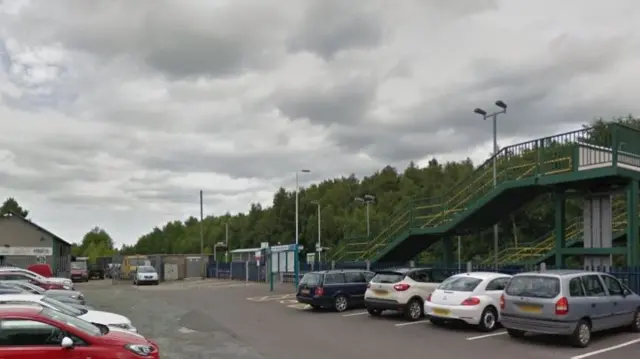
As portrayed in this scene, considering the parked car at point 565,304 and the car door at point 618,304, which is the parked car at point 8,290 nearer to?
the parked car at point 565,304

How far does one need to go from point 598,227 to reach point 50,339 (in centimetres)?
1772

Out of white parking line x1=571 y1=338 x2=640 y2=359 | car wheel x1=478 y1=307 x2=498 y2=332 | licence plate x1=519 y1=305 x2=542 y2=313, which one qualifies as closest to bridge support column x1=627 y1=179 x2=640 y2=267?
white parking line x1=571 y1=338 x2=640 y2=359

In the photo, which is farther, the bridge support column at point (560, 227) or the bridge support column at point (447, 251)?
the bridge support column at point (447, 251)

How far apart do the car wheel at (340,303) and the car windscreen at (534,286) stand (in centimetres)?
868

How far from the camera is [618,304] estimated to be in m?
14.4

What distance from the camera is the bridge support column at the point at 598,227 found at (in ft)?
67.5

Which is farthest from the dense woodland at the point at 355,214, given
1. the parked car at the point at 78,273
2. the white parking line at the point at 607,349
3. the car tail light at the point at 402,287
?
the white parking line at the point at 607,349

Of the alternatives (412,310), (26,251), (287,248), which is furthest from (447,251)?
(26,251)

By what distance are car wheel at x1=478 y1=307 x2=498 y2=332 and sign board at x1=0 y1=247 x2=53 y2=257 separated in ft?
130

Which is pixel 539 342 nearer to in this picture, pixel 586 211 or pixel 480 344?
pixel 480 344

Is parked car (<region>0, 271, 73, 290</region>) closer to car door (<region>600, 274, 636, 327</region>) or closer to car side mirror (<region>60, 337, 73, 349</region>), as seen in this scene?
car side mirror (<region>60, 337, 73, 349</region>)

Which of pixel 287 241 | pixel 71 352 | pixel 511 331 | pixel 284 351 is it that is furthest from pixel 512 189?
pixel 287 241

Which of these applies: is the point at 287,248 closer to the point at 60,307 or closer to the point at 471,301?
the point at 471,301

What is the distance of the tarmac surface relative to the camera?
509 inches
